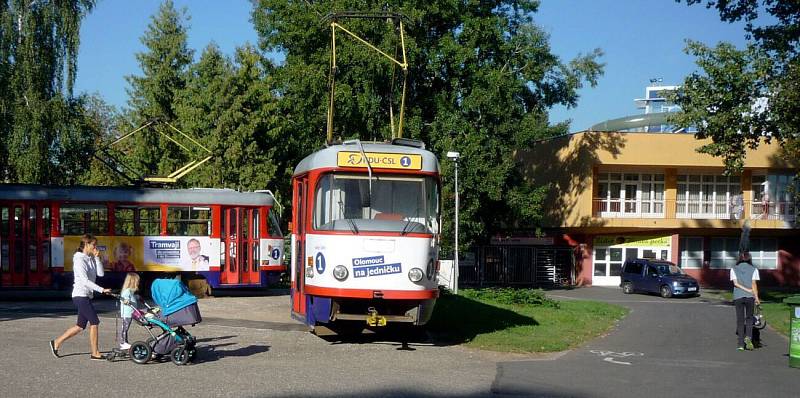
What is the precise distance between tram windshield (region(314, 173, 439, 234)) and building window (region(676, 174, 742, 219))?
3766cm

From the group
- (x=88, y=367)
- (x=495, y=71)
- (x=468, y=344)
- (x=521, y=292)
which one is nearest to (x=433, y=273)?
(x=468, y=344)

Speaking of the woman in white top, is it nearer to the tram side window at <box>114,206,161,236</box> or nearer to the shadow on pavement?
the shadow on pavement

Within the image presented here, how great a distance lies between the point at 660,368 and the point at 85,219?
17051mm

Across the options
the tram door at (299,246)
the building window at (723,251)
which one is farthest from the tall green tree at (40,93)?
the building window at (723,251)

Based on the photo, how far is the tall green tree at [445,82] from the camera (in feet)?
122

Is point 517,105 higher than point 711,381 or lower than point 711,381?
higher

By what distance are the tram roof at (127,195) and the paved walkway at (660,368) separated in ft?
38.7

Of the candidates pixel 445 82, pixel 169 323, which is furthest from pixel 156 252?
pixel 445 82

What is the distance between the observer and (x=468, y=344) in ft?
52.9

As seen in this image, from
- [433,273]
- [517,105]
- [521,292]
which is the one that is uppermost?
[517,105]

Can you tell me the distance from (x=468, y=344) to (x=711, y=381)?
475 centimetres

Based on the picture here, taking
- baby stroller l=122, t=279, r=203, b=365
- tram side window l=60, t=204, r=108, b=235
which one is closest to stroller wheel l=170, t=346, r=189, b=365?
baby stroller l=122, t=279, r=203, b=365

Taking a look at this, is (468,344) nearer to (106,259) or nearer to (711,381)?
(711,381)

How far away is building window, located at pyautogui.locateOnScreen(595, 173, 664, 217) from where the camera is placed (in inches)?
1965
